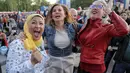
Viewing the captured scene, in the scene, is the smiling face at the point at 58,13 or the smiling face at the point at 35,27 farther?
the smiling face at the point at 58,13

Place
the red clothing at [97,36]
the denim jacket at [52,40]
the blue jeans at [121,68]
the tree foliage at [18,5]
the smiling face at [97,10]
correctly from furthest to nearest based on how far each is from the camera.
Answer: the tree foliage at [18,5] → the blue jeans at [121,68] → the denim jacket at [52,40] → the smiling face at [97,10] → the red clothing at [97,36]

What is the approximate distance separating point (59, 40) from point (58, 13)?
0.33 metres

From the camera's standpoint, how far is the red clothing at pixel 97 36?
8.14 ft

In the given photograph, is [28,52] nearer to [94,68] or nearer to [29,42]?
[29,42]

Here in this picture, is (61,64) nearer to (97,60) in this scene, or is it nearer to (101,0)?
(97,60)

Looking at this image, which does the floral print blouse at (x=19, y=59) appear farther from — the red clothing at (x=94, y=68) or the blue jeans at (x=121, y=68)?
the blue jeans at (x=121, y=68)

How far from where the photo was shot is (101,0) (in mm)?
2721

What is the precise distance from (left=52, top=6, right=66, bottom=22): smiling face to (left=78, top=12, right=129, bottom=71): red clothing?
30 cm

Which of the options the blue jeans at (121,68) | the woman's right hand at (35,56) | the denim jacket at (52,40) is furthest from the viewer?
the blue jeans at (121,68)

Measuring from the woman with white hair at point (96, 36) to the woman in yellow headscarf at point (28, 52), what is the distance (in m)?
0.62

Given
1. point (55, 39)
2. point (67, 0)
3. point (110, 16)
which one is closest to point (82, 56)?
point (55, 39)

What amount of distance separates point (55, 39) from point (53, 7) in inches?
15.5

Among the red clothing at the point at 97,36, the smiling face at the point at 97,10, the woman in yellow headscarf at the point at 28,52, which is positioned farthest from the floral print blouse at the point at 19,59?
the smiling face at the point at 97,10

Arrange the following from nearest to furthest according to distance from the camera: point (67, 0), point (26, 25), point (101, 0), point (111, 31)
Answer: point (26, 25), point (111, 31), point (101, 0), point (67, 0)
